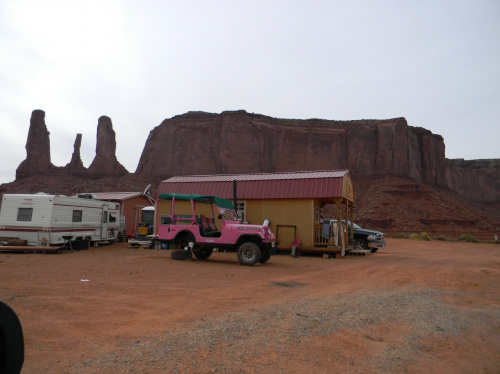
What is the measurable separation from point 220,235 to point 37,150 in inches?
3133

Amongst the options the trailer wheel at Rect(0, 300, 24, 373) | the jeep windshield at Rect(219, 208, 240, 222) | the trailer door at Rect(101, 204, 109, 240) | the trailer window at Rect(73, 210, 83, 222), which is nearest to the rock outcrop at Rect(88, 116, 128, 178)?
the trailer door at Rect(101, 204, 109, 240)

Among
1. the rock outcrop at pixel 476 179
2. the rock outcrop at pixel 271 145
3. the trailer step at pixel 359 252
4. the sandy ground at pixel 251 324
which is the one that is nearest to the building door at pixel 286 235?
the trailer step at pixel 359 252

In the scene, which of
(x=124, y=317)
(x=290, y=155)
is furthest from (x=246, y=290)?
(x=290, y=155)

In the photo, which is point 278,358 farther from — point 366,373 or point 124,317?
point 124,317

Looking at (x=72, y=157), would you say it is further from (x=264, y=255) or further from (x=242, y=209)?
(x=264, y=255)

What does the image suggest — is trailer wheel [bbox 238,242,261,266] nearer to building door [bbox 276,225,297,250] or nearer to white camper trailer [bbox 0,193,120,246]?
building door [bbox 276,225,297,250]

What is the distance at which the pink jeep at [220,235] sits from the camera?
535 inches

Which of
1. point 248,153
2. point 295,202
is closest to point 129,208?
point 295,202

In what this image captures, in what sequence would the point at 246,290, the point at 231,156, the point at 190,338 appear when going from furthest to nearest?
1. the point at 231,156
2. the point at 246,290
3. the point at 190,338

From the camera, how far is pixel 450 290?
904cm

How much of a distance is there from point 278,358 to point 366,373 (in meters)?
0.94

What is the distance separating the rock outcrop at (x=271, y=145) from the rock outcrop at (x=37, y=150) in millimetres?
19165

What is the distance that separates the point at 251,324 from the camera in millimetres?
5406

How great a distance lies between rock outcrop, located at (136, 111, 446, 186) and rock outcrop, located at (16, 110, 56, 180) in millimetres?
19165
